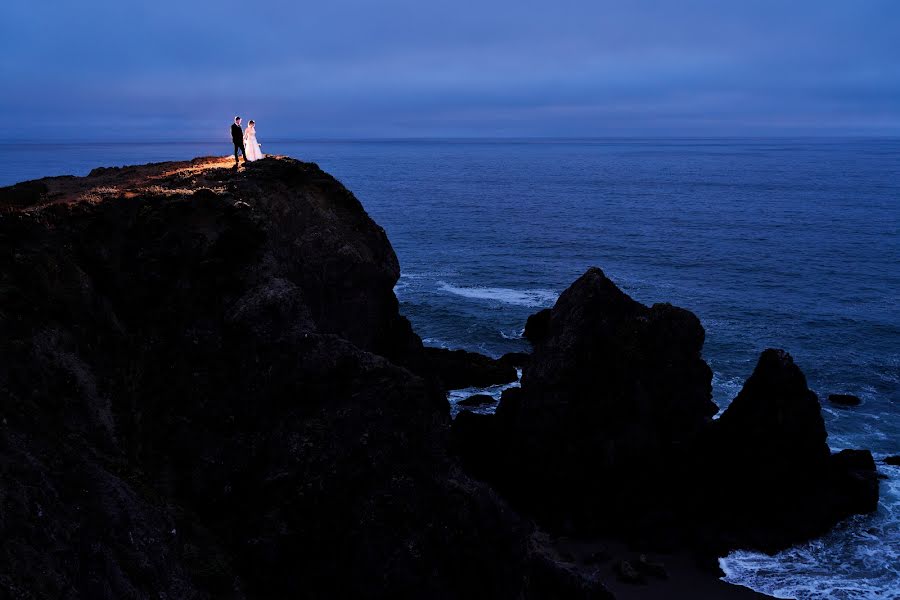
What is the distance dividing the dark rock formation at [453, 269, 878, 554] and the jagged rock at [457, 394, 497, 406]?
7286mm

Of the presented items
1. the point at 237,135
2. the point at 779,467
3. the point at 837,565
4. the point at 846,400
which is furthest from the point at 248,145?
the point at 846,400

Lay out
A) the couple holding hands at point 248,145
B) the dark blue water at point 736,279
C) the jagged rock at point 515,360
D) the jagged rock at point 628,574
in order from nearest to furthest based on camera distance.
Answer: the jagged rock at point 628,574, the dark blue water at point 736,279, the couple holding hands at point 248,145, the jagged rock at point 515,360

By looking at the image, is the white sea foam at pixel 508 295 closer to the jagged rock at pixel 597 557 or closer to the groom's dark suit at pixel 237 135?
the groom's dark suit at pixel 237 135

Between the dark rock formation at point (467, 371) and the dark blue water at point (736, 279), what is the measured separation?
4.73 m

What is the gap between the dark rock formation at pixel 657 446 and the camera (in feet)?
107

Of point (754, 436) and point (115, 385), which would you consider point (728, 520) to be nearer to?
point (754, 436)

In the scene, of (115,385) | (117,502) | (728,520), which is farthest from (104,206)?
(728,520)

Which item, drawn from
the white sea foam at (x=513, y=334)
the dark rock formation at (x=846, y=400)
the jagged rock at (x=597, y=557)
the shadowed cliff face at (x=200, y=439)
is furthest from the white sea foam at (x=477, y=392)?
the dark rock formation at (x=846, y=400)

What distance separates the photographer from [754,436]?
33.7m

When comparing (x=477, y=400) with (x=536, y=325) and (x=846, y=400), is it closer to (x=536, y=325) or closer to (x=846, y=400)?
(x=536, y=325)

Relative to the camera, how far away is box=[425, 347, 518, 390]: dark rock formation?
47.9 metres

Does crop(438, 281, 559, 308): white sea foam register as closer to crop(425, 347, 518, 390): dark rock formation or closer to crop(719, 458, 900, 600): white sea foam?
crop(425, 347, 518, 390): dark rock formation

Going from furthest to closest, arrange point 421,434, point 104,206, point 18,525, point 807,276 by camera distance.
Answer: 1. point 807,276
2. point 104,206
3. point 421,434
4. point 18,525

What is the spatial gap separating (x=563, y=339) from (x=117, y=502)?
23450mm
